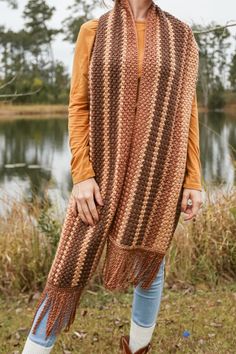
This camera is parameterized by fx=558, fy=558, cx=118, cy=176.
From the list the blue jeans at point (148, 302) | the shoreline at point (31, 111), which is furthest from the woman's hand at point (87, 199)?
the shoreline at point (31, 111)

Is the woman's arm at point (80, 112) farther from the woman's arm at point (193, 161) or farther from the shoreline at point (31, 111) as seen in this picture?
the shoreline at point (31, 111)

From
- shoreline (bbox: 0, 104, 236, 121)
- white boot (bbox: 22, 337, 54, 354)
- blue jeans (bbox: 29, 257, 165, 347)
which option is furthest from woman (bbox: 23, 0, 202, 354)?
shoreline (bbox: 0, 104, 236, 121)

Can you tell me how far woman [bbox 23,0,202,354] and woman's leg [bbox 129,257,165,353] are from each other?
0.14m

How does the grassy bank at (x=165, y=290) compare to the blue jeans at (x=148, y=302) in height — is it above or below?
below

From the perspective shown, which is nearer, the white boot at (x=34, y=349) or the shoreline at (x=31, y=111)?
the white boot at (x=34, y=349)

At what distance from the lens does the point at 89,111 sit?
188 cm

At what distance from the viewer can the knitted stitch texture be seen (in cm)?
185

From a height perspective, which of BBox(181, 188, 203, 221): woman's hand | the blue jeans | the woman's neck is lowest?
the blue jeans

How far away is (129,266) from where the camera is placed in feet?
6.51

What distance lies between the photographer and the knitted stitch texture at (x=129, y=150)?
1849 mm

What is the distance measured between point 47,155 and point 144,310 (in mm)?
13062

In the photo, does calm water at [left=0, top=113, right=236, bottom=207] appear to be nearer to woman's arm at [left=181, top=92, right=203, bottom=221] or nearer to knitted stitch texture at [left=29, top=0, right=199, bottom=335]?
woman's arm at [left=181, top=92, right=203, bottom=221]

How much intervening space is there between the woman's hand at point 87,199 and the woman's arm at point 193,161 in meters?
0.35

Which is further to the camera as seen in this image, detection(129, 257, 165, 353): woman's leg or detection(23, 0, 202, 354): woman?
detection(129, 257, 165, 353): woman's leg
